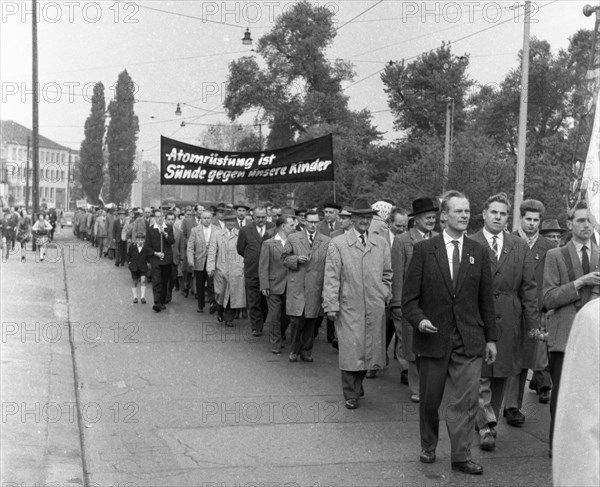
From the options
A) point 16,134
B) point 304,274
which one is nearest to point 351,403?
point 304,274

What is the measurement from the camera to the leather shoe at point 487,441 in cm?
679

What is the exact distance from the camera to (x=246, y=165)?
16.4 metres

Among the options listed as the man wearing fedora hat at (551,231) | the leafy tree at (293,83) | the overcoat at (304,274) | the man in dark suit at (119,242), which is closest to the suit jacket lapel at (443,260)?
the man wearing fedora hat at (551,231)

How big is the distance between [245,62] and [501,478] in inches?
1831

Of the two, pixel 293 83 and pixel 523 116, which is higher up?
pixel 293 83

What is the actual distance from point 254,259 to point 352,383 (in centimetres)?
510

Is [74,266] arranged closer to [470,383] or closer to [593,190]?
[470,383]

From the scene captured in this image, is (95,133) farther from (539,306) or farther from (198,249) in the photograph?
(539,306)

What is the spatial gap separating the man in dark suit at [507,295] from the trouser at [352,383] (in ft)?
4.91

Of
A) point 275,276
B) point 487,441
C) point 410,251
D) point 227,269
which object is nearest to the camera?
point 487,441

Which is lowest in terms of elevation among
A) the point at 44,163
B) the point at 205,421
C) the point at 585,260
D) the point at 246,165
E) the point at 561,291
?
the point at 205,421

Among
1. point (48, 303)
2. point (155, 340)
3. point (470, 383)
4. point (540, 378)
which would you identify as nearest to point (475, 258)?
point (470, 383)

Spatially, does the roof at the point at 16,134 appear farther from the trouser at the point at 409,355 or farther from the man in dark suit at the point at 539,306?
the man in dark suit at the point at 539,306

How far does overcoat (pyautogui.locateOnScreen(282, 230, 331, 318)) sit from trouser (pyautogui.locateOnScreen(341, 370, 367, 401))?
7.69 feet
